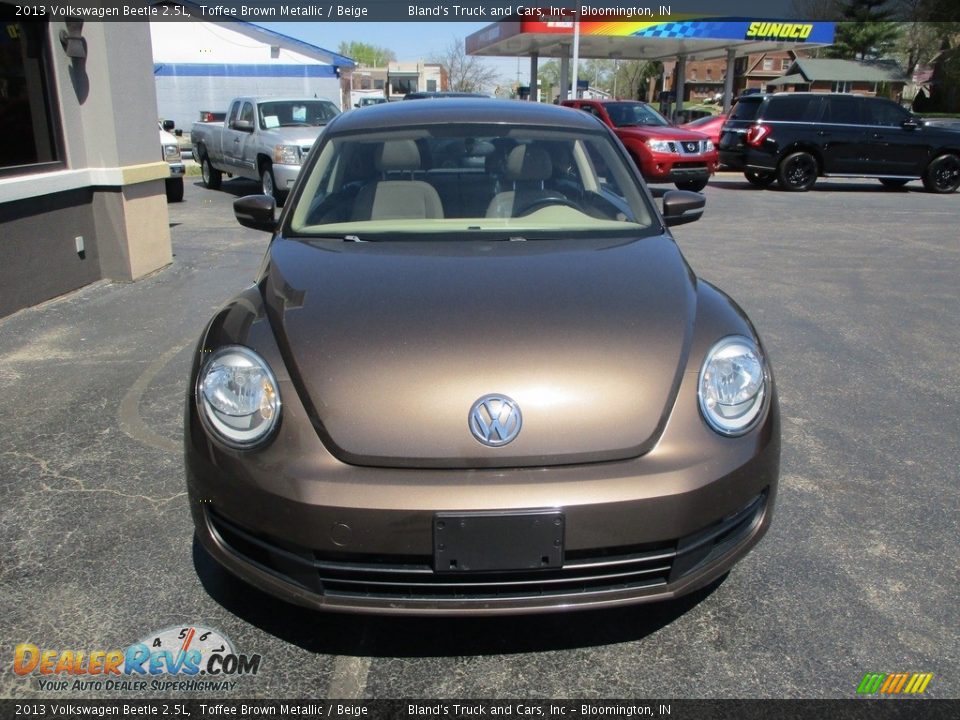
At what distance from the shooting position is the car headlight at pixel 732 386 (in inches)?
88.6

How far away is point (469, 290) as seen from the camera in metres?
2.58

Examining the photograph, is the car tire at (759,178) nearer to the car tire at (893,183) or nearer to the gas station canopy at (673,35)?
the car tire at (893,183)

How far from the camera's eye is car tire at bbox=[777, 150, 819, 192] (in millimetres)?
16125

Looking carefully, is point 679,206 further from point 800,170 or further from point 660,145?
point 800,170

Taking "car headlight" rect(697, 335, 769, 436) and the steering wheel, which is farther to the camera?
the steering wheel

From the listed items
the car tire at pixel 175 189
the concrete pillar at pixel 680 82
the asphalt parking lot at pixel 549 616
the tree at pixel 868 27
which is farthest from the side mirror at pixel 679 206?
the tree at pixel 868 27

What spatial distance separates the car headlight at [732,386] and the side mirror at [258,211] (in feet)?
7.50

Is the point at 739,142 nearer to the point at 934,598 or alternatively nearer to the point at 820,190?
the point at 820,190

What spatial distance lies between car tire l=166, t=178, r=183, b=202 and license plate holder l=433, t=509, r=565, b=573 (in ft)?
40.8

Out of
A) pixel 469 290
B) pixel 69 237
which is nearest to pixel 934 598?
pixel 469 290

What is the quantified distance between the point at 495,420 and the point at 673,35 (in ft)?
106

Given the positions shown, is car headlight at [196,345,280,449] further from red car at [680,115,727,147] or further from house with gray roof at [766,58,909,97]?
house with gray roof at [766,58,909,97]

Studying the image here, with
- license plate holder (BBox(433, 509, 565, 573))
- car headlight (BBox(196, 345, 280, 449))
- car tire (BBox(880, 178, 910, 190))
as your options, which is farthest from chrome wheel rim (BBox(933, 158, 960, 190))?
car headlight (BBox(196, 345, 280, 449))

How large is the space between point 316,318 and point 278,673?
3.45ft
